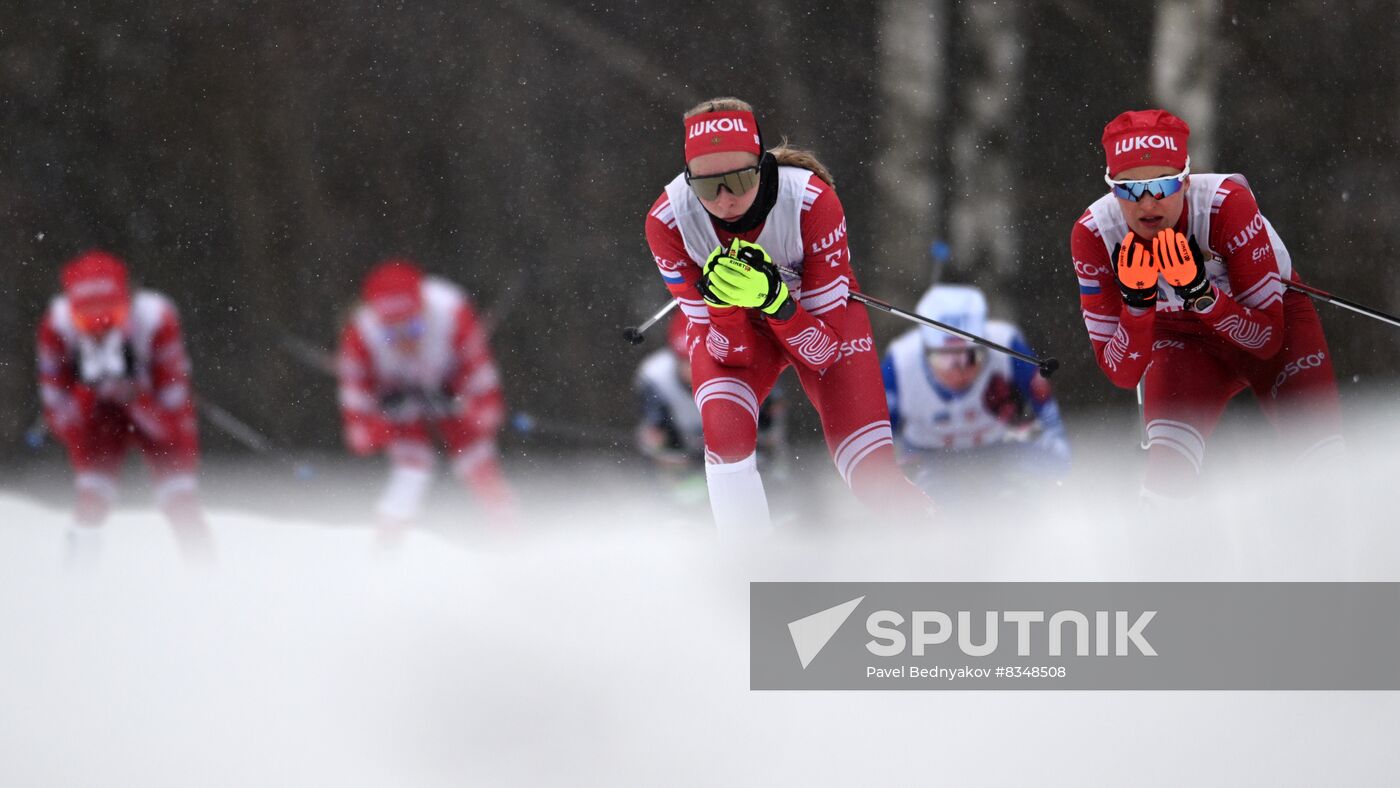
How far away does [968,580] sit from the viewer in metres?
3.74

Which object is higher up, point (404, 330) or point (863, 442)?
point (404, 330)

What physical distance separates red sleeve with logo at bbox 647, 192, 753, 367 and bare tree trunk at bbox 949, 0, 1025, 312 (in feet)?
7.83

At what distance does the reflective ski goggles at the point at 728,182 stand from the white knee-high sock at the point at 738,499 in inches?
28.3

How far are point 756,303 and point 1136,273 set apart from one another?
1029 millimetres

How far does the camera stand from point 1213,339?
151 inches

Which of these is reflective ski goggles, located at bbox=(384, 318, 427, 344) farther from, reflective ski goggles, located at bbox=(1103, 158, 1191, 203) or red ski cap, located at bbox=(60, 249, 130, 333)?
reflective ski goggles, located at bbox=(1103, 158, 1191, 203)

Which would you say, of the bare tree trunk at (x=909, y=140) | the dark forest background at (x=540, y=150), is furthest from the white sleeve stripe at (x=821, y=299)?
the bare tree trunk at (x=909, y=140)

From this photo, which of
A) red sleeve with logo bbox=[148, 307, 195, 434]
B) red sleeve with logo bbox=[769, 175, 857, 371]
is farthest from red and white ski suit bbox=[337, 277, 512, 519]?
red sleeve with logo bbox=[769, 175, 857, 371]

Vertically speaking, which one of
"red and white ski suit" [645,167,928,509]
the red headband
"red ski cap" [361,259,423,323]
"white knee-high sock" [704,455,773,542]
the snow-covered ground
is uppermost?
"red ski cap" [361,259,423,323]

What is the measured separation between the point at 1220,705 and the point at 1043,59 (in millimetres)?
3052

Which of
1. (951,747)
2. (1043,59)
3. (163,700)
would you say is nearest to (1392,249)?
(1043,59)

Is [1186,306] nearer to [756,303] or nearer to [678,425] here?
[756,303]

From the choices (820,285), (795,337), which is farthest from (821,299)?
(795,337)

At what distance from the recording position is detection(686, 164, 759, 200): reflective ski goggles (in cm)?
335
